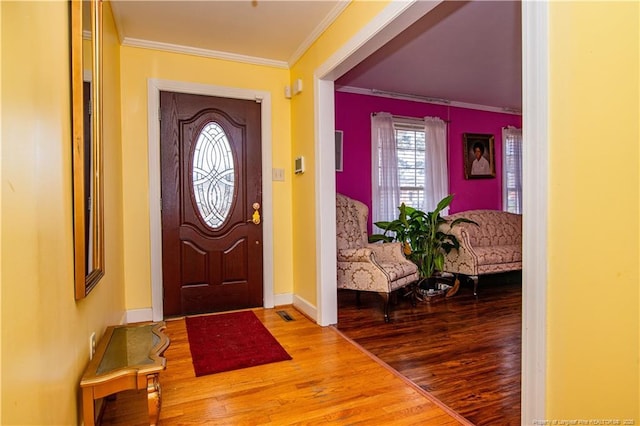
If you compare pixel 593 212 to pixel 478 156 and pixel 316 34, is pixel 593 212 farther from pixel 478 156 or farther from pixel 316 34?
pixel 478 156

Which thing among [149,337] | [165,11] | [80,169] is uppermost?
[165,11]

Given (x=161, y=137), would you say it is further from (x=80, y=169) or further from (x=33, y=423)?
(x=33, y=423)

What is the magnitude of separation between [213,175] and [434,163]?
319 centimetres

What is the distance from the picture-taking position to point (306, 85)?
3.33 m

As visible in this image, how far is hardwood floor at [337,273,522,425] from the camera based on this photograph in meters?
1.92

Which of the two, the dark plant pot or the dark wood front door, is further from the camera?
the dark plant pot

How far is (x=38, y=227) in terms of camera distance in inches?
43.6

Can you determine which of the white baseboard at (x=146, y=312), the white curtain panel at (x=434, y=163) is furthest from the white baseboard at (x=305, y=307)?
the white curtain panel at (x=434, y=163)

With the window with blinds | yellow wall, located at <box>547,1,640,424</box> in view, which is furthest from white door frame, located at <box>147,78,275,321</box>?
yellow wall, located at <box>547,1,640,424</box>

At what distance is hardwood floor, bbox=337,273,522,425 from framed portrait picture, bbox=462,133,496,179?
2033 millimetres

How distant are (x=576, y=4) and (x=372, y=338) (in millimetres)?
2346

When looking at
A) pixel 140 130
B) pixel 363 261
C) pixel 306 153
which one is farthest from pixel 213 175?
pixel 363 261

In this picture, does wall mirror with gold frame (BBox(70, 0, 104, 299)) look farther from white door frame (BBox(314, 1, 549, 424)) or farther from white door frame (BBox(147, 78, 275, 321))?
white door frame (BBox(314, 1, 549, 424))

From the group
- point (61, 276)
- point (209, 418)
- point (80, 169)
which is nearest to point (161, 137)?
point (80, 169)
